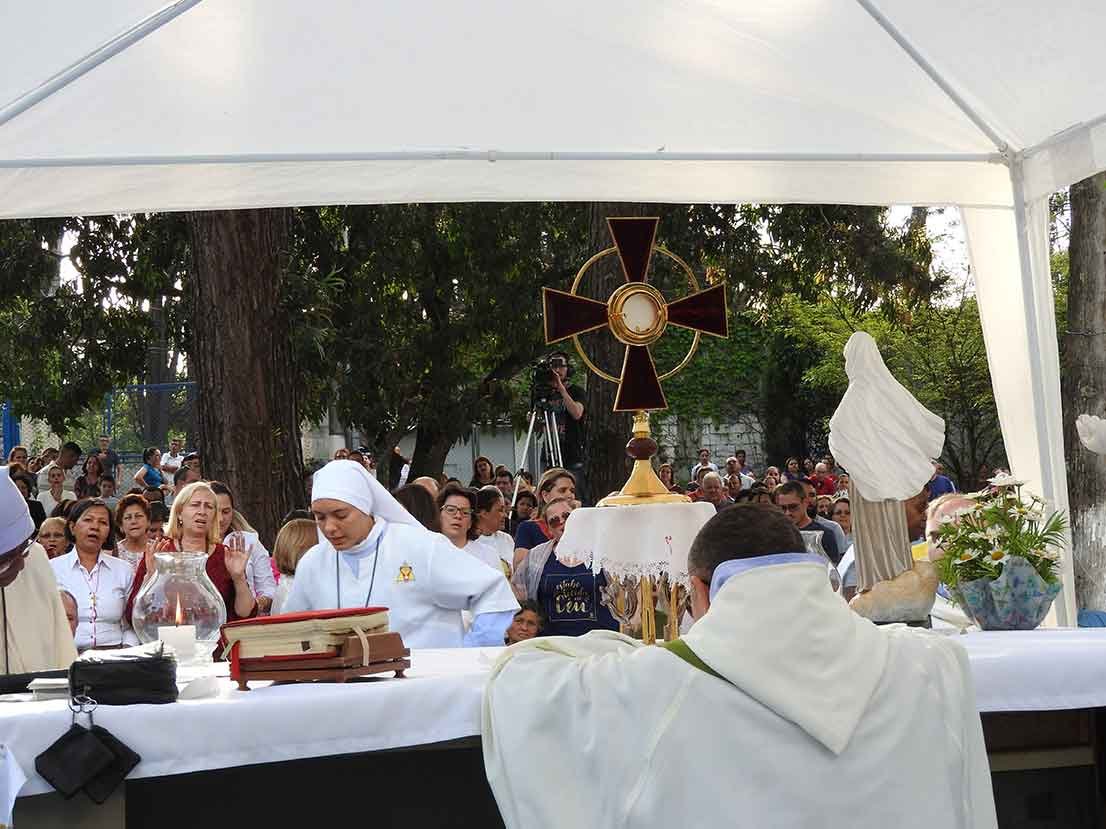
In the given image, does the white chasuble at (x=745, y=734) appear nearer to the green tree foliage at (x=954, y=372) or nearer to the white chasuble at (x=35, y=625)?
the white chasuble at (x=35, y=625)

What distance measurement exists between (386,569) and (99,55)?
2.15 meters

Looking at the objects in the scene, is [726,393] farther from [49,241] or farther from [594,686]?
[594,686]

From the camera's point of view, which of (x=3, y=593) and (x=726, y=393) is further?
(x=726, y=393)

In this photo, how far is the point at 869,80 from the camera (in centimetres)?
590

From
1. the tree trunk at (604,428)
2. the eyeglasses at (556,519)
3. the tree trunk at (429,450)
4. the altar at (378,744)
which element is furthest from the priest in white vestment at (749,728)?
the tree trunk at (429,450)

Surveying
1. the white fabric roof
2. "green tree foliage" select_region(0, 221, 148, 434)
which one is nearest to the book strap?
the white fabric roof

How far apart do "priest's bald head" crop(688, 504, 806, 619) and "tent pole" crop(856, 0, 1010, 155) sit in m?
2.88

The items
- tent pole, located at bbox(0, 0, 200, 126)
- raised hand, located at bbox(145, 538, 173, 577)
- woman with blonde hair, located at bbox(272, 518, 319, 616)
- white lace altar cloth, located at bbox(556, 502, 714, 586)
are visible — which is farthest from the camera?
woman with blonde hair, located at bbox(272, 518, 319, 616)

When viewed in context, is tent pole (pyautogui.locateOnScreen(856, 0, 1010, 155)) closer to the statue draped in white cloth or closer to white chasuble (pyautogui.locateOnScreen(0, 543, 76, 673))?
A: the statue draped in white cloth

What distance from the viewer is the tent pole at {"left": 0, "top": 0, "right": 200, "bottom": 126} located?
5117 mm

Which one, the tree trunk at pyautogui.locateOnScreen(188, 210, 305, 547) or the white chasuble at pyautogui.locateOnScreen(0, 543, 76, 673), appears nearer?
the white chasuble at pyautogui.locateOnScreen(0, 543, 76, 673)

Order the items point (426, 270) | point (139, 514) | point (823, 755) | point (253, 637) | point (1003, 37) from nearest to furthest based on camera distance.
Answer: point (823, 755) → point (253, 637) → point (1003, 37) → point (139, 514) → point (426, 270)

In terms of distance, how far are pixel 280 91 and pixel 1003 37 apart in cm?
279

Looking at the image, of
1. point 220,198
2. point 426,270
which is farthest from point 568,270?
point 220,198
